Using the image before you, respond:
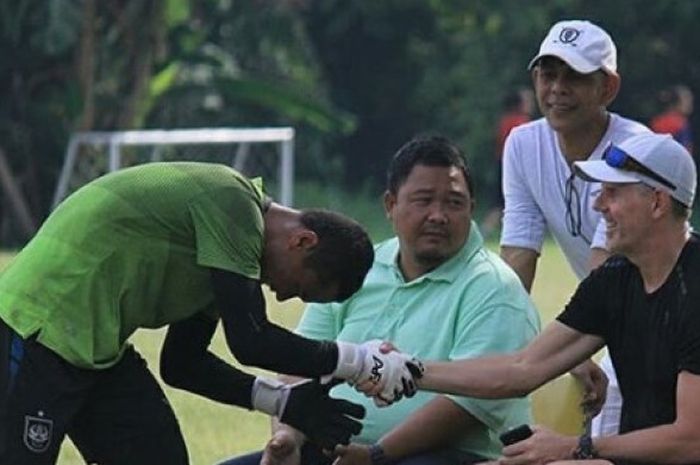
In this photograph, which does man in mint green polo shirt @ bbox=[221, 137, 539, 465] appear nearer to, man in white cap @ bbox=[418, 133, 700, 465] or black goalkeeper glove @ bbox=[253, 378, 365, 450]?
black goalkeeper glove @ bbox=[253, 378, 365, 450]

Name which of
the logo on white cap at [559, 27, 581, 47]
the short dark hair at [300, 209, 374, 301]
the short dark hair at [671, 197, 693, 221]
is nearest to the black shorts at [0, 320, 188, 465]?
the short dark hair at [300, 209, 374, 301]

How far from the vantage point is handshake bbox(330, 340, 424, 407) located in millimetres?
5707

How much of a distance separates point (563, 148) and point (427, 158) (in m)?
0.85

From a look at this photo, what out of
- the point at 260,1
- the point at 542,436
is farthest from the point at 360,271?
the point at 260,1

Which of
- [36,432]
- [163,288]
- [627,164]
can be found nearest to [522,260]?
[627,164]

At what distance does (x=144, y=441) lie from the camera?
19.7 ft

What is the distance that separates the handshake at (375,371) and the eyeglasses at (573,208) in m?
1.49

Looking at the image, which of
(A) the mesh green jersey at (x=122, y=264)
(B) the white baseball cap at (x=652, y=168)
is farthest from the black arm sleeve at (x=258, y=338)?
(B) the white baseball cap at (x=652, y=168)

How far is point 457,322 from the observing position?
6328 millimetres

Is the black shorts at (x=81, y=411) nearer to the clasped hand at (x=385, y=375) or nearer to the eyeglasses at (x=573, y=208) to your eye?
the clasped hand at (x=385, y=375)

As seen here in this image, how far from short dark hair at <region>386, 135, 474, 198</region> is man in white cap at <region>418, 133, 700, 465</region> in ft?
2.03

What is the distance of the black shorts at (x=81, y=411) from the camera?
5.80 meters

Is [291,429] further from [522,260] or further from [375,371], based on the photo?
[522,260]

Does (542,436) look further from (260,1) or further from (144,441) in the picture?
(260,1)
